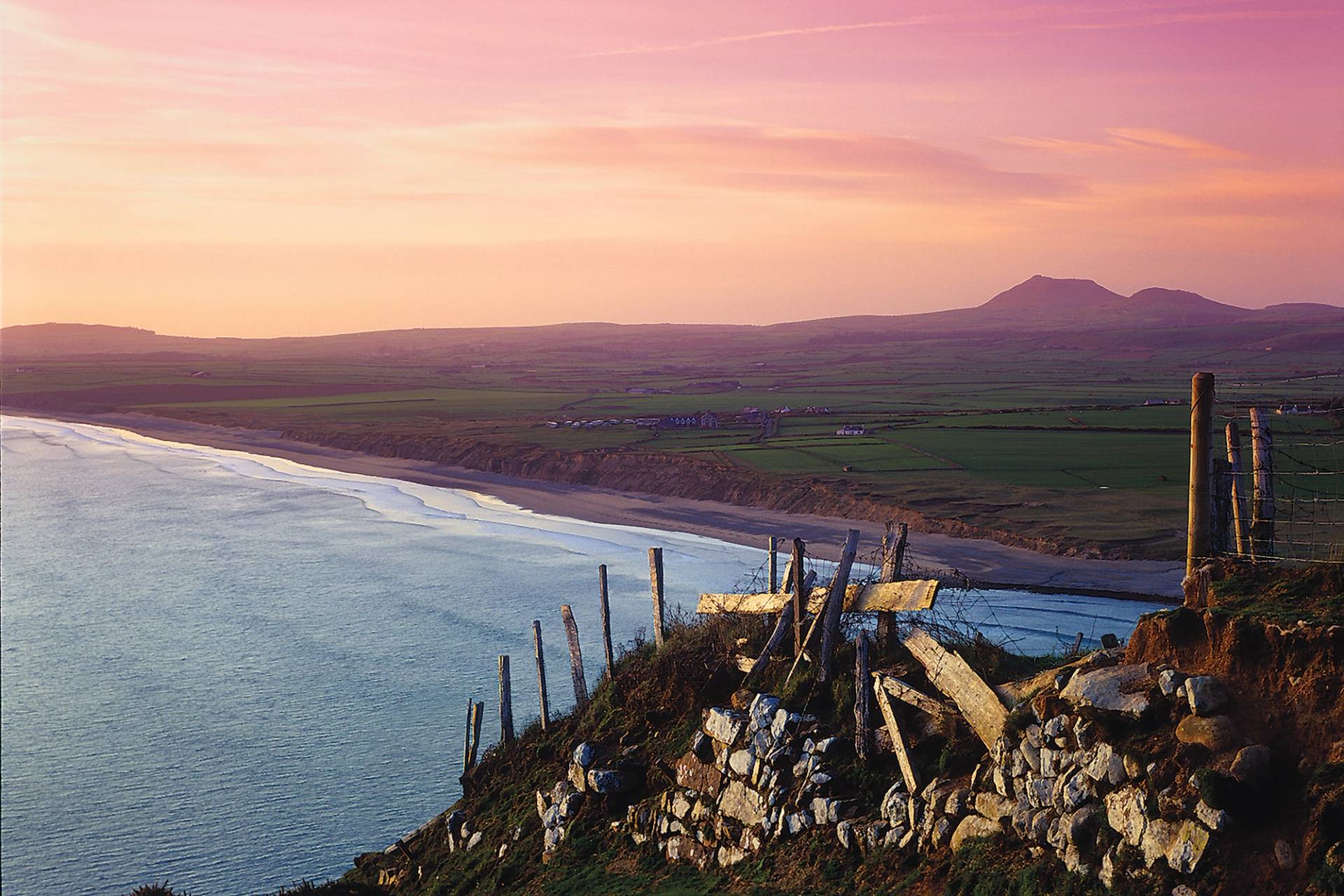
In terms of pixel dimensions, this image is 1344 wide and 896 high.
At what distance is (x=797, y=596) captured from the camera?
15359mm

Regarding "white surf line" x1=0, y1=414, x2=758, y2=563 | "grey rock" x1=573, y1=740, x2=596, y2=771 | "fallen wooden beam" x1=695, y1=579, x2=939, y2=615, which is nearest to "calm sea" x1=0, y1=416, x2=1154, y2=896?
"white surf line" x1=0, y1=414, x2=758, y2=563

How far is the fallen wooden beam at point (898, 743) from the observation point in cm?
1217

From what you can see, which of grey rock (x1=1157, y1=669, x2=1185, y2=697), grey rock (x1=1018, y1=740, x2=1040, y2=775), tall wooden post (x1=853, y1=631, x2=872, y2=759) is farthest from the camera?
tall wooden post (x1=853, y1=631, x2=872, y2=759)

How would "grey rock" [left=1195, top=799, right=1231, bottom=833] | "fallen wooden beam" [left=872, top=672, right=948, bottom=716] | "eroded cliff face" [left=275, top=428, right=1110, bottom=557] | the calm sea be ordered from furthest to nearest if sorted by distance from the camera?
"eroded cliff face" [left=275, top=428, right=1110, bottom=557] < the calm sea < "fallen wooden beam" [left=872, top=672, right=948, bottom=716] < "grey rock" [left=1195, top=799, right=1231, bottom=833]

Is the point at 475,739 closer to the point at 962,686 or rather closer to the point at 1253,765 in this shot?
the point at 962,686

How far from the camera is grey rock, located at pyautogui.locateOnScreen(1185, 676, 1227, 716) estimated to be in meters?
9.84

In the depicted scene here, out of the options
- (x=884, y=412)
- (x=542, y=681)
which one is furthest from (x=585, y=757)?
(x=884, y=412)

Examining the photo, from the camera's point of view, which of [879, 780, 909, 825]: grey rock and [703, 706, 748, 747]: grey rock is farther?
[703, 706, 748, 747]: grey rock

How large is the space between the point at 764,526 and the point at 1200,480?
38807 mm

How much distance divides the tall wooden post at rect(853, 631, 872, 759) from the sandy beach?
7136mm

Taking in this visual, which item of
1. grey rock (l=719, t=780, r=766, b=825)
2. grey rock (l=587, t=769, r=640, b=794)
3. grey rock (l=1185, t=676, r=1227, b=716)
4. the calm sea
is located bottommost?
the calm sea

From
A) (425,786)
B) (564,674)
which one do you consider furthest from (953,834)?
(564,674)

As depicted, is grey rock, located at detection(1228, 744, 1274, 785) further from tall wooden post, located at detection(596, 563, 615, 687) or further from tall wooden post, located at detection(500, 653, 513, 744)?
tall wooden post, located at detection(500, 653, 513, 744)

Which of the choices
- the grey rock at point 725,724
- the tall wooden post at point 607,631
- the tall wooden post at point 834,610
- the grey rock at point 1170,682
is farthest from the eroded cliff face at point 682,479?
the grey rock at point 1170,682
